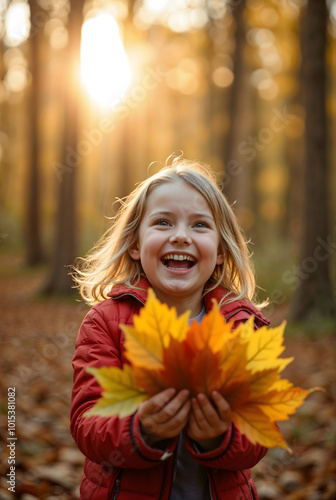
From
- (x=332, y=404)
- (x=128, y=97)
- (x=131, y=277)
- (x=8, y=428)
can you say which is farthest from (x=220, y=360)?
(x=128, y=97)

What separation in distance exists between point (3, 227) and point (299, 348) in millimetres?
15583

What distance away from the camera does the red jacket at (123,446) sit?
1242 millimetres

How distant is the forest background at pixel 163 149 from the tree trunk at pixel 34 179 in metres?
0.04

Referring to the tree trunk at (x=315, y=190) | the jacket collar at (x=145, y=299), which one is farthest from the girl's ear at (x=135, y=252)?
the tree trunk at (x=315, y=190)

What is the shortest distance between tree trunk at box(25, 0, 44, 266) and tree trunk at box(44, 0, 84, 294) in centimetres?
385

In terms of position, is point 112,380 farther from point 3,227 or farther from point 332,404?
point 3,227

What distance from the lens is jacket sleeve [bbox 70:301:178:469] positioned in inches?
48.1

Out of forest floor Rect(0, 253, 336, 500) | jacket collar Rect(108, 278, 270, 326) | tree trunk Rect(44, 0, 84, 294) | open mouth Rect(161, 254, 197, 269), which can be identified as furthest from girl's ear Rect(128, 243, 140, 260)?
tree trunk Rect(44, 0, 84, 294)

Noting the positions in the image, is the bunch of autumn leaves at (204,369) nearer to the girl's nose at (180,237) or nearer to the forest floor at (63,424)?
the girl's nose at (180,237)

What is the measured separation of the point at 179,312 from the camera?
1767 millimetres

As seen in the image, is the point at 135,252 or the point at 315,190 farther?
the point at 315,190

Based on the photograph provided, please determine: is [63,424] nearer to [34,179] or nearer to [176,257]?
[176,257]

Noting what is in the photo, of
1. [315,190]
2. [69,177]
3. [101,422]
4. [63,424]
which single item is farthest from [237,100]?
[101,422]

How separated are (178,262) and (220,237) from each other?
32 cm
